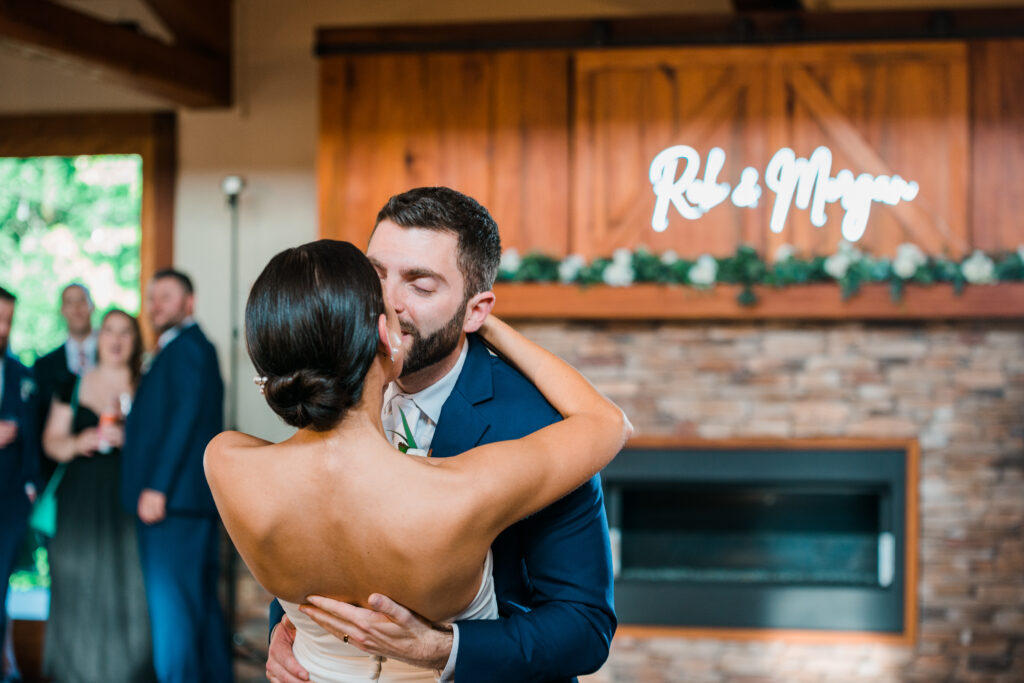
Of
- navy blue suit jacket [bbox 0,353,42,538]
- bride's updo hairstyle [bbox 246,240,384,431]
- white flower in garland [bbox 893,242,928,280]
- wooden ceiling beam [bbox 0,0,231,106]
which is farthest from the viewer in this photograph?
navy blue suit jacket [bbox 0,353,42,538]

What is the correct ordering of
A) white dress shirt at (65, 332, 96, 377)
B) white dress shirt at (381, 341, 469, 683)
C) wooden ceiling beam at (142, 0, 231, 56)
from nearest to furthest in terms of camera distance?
white dress shirt at (381, 341, 469, 683), wooden ceiling beam at (142, 0, 231, 56), white dress shirt at (65, 332, 96, 377)

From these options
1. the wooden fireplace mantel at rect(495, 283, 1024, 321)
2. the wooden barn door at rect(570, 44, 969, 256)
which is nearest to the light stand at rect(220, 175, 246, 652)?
the wooden fireplace mantel at rect(495, 283, 1024, 321)

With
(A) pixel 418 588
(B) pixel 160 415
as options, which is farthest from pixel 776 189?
(A) pixel 418 588

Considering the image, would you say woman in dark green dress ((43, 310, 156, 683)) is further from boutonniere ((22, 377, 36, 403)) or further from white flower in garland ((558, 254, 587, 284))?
white flower in garland ((558, 254, 587, 284))

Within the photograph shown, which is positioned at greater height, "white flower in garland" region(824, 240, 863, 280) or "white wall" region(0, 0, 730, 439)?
"white wall" region(0, 0, 730, 439)

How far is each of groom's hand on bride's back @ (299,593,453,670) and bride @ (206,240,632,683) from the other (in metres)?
0.02

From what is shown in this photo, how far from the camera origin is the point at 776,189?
3932mm

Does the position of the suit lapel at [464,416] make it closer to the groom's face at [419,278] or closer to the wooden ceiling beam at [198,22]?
the groom's face at [419,278]

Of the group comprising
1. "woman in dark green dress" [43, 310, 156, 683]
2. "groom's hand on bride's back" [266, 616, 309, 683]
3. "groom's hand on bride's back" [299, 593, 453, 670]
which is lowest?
"woman in dark green dress" [43, 310, 156, 683]

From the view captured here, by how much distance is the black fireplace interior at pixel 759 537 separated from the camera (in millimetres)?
4012

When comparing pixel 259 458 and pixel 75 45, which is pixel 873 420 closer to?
pixel 259 458

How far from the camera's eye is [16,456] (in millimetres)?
4234

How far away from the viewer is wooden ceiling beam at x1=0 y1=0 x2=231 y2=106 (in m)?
3.62

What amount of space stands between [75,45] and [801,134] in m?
2.99
